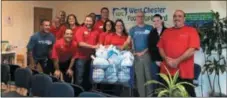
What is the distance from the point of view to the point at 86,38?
4996 mm

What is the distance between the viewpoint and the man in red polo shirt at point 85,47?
4969 millimetres

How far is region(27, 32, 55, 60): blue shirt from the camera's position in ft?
17.1

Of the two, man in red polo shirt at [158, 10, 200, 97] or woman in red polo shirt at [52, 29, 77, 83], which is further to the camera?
woman in red polo shirt at [52, 29, 77, 83]

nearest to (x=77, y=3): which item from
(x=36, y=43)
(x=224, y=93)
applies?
(x=36, y=43)

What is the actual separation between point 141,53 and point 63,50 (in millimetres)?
1231

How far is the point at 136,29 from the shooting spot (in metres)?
4.93

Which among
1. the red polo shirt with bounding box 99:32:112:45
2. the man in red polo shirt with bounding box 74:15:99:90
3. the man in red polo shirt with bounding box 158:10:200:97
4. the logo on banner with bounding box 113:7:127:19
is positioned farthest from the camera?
the logo on banner with bounding box 113:7:127:19

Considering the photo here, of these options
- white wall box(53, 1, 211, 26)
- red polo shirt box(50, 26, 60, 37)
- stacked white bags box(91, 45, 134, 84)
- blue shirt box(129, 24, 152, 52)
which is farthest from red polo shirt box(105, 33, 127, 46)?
white wall box(53, 1, 211, 26)

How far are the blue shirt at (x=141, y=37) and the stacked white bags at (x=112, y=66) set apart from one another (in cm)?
60

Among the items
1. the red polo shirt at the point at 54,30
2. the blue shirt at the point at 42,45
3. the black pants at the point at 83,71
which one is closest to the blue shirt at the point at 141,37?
the black pants at the point at 83,71

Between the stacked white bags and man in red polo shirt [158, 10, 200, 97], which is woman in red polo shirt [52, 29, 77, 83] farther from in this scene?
man in red polo shirt [158, 10, 200, 97]

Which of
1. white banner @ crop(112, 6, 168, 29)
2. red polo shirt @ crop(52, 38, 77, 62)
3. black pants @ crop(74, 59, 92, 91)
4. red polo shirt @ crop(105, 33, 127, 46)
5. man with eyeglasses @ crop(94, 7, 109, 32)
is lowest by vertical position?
black pants @ crop(74, 59, 92, 91)

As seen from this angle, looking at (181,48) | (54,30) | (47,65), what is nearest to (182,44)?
(181,48)

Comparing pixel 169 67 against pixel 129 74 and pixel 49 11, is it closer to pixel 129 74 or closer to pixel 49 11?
pixel 129 74
